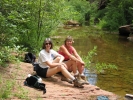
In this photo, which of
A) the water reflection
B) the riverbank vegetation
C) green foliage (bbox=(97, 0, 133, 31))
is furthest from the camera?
green foliage (bbox=(97, 0, 133, 31))

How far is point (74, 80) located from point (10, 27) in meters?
2.13

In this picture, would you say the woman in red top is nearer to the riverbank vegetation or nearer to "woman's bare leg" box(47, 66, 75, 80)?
"woman's bare leg" box(47, 66, 75, 80)

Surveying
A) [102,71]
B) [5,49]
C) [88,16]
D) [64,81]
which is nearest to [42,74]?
[64,81]

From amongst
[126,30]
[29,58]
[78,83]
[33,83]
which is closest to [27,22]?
[29,58]

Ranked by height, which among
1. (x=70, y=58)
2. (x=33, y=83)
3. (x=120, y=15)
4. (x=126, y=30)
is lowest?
(x=126, y=30)

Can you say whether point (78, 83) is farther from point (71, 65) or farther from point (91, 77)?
point (91, 77)

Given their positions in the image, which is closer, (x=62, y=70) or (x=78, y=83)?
(x=78, y=83)

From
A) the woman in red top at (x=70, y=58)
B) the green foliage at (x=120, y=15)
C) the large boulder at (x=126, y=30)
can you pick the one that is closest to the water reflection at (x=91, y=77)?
the woman in red top at (x=70, y=58)

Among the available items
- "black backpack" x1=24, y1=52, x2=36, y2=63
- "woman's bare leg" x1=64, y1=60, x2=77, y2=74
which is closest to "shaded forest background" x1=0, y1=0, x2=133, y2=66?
"black backpack" x1=24, y1=52, x2=36, y2=63

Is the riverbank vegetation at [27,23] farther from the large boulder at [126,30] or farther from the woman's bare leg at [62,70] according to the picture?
the large boulder at [126,30]

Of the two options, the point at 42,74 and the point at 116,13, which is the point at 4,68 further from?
the point at 116,13


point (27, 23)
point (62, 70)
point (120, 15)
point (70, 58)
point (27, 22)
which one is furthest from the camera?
point (120, 15)

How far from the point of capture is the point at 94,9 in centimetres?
4669

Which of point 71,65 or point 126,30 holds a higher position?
point 71,65
